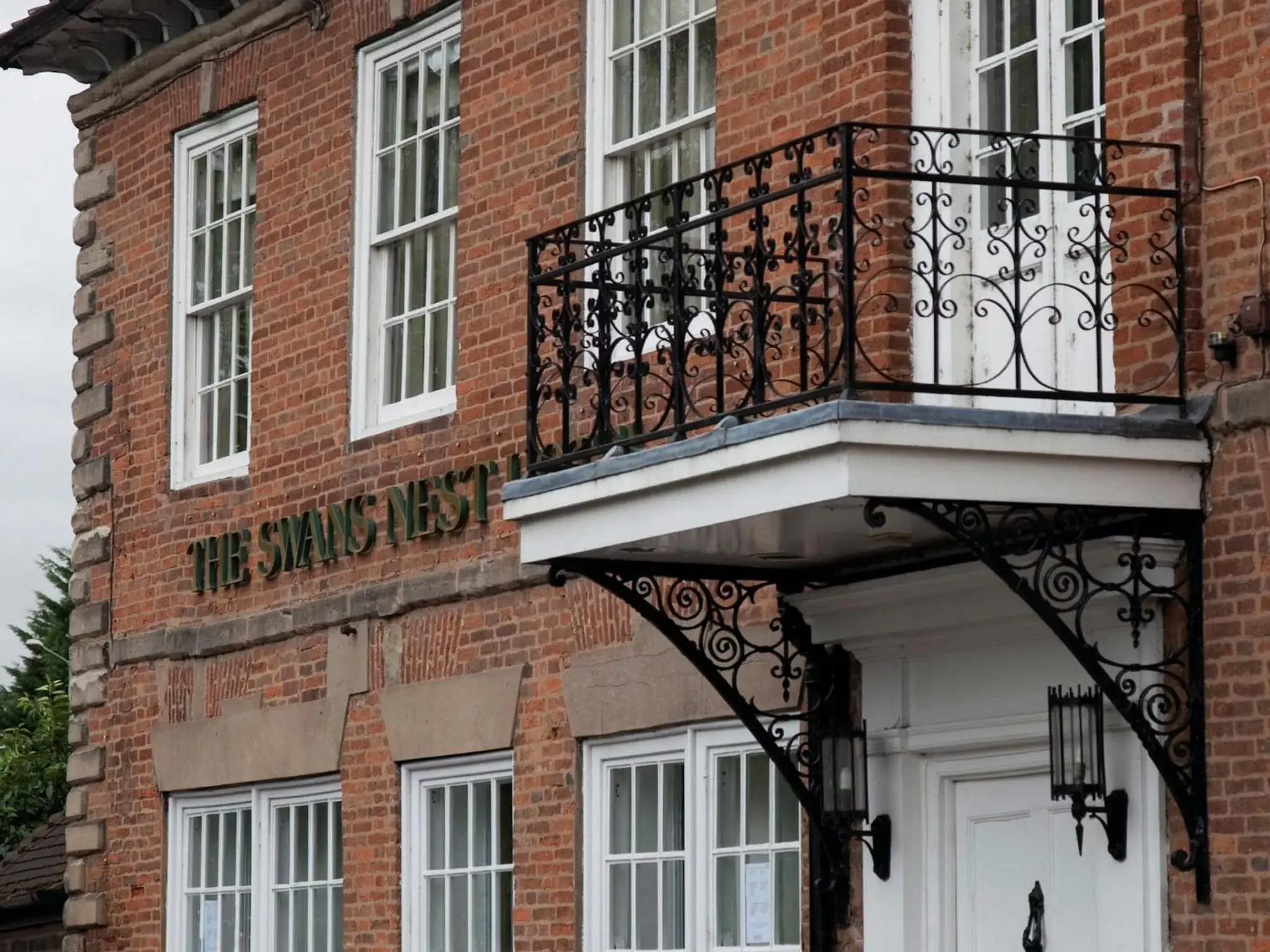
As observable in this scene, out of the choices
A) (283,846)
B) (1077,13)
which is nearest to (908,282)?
(1077,13)

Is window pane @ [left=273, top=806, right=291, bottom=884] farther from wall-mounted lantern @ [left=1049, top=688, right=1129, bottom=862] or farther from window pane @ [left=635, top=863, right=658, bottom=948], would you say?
wall-mounted lantern @ [left=1049, top=688, right=1129, bottom=862]

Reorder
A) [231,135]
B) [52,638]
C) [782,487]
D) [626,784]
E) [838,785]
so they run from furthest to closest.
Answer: [52,638], [231,135], [626,784], [838,785], [782,487]

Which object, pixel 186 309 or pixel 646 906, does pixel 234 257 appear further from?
pixel 646 906

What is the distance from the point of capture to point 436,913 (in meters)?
12.8

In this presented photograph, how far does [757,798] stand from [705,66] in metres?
3.14

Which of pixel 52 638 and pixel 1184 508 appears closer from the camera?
pixel 1184 508

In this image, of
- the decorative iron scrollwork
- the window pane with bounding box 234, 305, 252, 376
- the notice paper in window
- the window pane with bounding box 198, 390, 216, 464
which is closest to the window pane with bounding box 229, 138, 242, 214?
the window pane with bounding box 234, 305, 252, 376

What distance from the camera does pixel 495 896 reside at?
12453mm

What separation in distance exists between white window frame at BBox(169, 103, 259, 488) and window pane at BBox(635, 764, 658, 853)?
13.2ft

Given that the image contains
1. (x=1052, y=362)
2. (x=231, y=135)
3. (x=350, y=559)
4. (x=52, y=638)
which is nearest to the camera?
(x=1052, y=362)

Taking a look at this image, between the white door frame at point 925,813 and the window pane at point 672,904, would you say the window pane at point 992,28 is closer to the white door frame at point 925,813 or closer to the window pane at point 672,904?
the white door frame at point 925,813

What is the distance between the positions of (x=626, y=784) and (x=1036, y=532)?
130 inches

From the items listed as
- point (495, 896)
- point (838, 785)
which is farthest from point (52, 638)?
point (838, 785)

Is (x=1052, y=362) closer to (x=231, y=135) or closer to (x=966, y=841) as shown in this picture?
(x=966, y=841)
